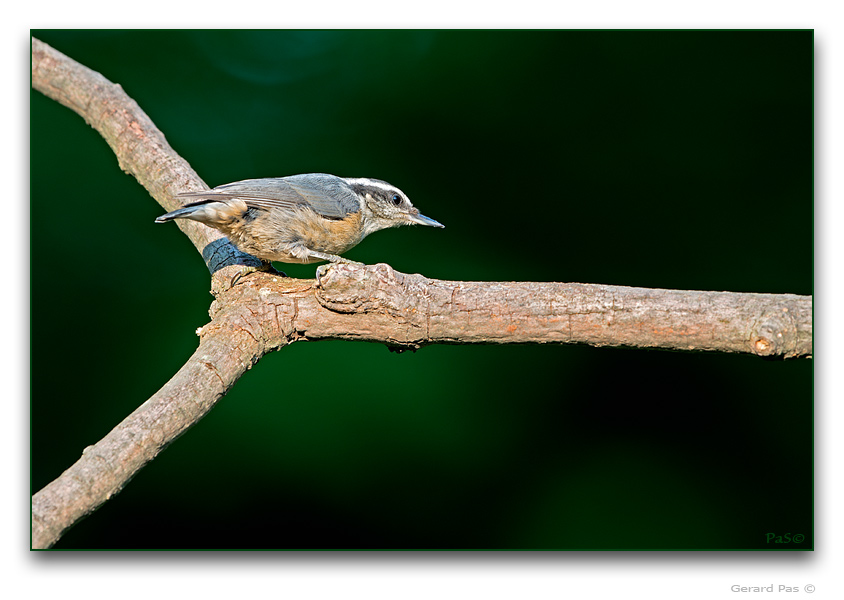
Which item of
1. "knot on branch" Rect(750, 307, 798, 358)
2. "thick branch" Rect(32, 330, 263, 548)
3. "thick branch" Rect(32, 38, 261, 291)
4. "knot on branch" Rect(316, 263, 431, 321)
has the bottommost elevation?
"thick branch" Rect(32, 330, 263, 548)

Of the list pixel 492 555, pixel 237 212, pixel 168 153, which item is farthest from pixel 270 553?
pixel 168 153

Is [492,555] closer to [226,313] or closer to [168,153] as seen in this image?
[226,313]

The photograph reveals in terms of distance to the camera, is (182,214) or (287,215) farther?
(287,215)

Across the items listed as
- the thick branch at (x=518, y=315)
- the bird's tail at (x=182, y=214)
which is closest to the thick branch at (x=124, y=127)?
the bird's tail at (x=182, y=214)

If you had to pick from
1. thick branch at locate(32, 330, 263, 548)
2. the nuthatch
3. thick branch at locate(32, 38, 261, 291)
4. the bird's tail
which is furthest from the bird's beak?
thick branch at locate(32, 330, 263, 548)

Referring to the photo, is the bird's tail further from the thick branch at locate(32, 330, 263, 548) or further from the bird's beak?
the bird's beak

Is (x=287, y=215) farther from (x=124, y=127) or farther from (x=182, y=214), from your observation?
(x=124, y=127)

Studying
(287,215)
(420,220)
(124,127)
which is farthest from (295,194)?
(124,127)

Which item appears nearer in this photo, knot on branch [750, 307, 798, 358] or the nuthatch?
knot on branch [750, 307, 798, 358]
